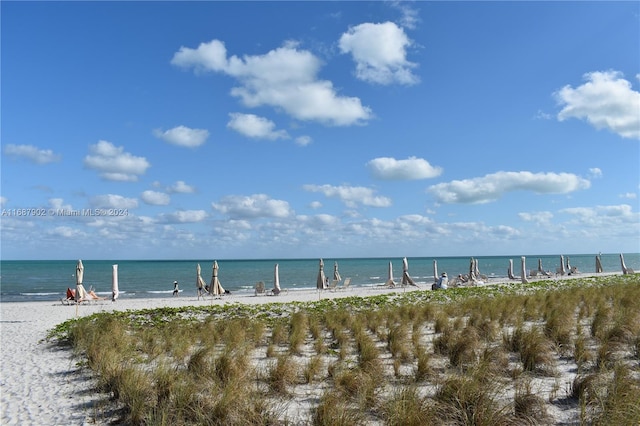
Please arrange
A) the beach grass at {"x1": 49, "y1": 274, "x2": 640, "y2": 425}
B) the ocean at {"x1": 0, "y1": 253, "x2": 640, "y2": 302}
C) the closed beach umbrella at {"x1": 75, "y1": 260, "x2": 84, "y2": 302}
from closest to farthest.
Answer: the beach grass at {"x1": 49, "y1": 274, "x2": 640, "y2": 425}
the closed beach umbrella at {"x1": 75, "y1": 260, "x2": 84, "y2": 302}
the ocean at {"x1": 0, "y1": 253, "x2": 640, "y2": 302}

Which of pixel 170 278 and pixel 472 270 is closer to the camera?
pixel 472 270

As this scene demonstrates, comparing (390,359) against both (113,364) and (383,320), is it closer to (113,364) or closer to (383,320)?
(383,320)

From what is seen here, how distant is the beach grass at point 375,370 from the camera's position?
4.53 metres

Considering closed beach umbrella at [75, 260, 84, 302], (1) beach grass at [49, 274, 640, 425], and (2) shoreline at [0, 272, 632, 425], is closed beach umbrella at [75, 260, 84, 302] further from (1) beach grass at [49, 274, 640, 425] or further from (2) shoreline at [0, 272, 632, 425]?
(1) beach grass at [49, 274, 640, 425]

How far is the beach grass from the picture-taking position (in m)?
4.53

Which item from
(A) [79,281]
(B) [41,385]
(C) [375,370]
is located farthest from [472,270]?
(B) [41,385]

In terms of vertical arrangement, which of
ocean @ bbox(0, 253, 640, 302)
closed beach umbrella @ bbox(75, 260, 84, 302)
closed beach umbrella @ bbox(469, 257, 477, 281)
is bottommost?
ocean @ bbox(0, 253, 640, 302)

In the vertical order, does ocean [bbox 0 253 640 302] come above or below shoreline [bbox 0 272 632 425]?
below

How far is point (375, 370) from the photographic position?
6.04 metres

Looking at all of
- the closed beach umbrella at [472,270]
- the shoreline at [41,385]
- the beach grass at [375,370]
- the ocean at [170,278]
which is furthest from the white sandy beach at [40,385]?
the closed beach umbrella at [472,270]

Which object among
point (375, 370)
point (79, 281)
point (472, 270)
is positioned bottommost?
point (472, 270)

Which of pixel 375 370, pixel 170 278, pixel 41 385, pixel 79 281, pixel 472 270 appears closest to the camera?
pixel 375 370

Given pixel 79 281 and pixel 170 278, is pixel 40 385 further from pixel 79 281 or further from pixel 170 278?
pixel 170 278

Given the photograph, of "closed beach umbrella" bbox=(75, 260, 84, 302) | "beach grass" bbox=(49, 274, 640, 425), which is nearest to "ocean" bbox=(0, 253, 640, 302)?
"closed beach umbrella" bbox=(75, 260, 84, 302)
